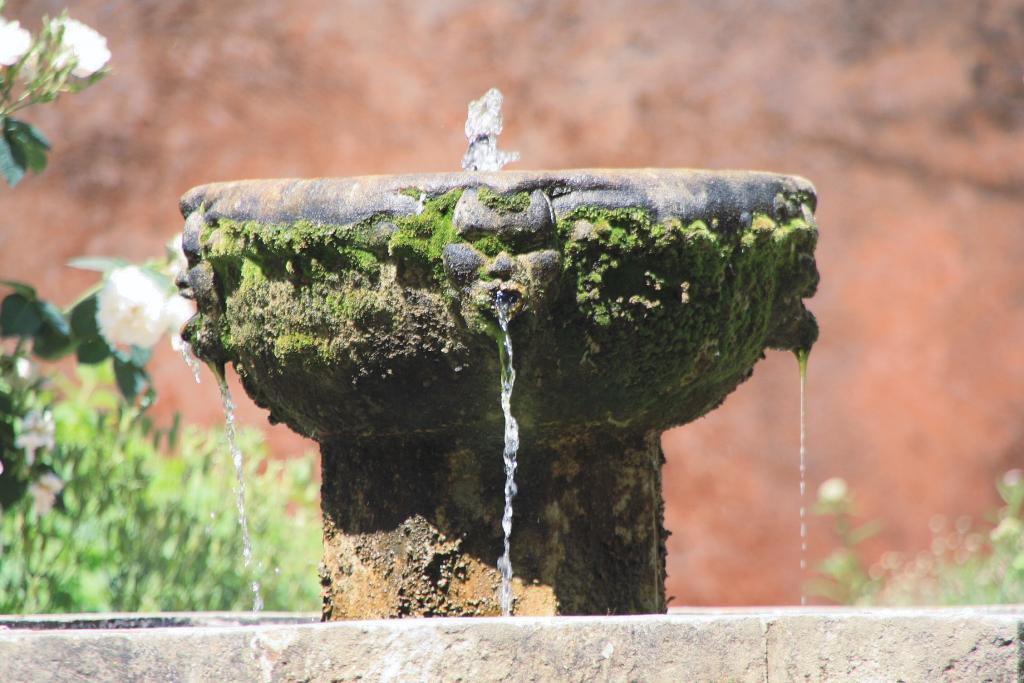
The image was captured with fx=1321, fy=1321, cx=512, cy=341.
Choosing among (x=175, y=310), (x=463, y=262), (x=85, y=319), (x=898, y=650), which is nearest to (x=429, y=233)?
(x=463, y=262)

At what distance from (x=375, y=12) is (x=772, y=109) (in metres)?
1.74

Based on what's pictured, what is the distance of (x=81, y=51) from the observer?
264cm

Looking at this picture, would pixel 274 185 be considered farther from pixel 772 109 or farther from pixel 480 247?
pixel 772 109

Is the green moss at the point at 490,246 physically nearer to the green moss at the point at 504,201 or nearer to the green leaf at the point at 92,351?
the green moss at the point at 504,201

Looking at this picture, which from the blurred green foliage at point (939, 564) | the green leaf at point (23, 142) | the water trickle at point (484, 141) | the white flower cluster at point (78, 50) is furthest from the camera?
the blurred green foliage at point (939, 564)

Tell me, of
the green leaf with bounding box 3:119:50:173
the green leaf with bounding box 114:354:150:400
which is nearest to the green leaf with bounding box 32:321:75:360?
the green leaf with bounding box 114:354:150:400

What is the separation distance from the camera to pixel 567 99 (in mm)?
5621

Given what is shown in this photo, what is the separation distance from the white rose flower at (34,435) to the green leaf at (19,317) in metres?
0.19

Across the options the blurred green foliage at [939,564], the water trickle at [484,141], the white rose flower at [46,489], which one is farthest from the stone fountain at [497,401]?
Answer: the blurred green foliage at [939,564]

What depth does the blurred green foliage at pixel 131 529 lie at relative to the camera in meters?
3.28

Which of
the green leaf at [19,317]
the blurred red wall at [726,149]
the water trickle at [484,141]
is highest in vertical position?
the blurred red wall at [726,149]

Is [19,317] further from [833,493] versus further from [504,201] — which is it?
[833,493]

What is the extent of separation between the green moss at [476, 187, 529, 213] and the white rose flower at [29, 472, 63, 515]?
60.4 inches

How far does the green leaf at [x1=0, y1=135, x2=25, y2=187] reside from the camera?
8.84 feet
